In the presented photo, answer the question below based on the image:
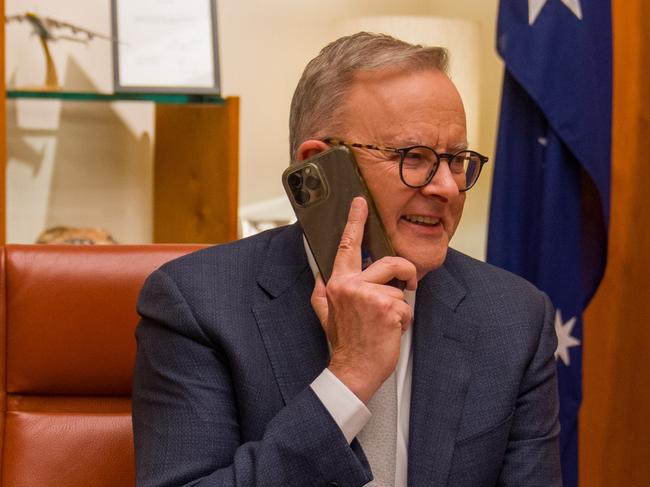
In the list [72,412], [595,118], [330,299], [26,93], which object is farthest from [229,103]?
[330,299]

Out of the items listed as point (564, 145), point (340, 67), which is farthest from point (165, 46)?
point (340, 67)

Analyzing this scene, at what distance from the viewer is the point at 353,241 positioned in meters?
1.21

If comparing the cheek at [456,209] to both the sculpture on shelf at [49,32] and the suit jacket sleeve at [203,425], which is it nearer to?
the suit jacket sleeve at [203,425]

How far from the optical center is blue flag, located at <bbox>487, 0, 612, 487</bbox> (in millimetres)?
2162

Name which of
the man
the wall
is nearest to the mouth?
the man

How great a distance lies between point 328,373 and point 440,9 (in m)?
2.14

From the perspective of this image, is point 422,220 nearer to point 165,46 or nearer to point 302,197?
point 302,197

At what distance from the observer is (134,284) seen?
1510mm

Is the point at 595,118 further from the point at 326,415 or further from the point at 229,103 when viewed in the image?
the point at 326,415

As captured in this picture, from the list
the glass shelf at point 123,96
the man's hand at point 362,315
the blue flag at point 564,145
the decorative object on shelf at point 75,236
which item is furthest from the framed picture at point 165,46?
the man's hand at point 362,315

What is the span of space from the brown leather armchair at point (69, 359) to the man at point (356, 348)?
0.20m

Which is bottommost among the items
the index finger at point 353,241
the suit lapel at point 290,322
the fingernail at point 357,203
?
the suit lapel at point 290,322

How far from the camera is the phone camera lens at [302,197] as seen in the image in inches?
48.6

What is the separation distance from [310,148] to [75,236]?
141 cm
